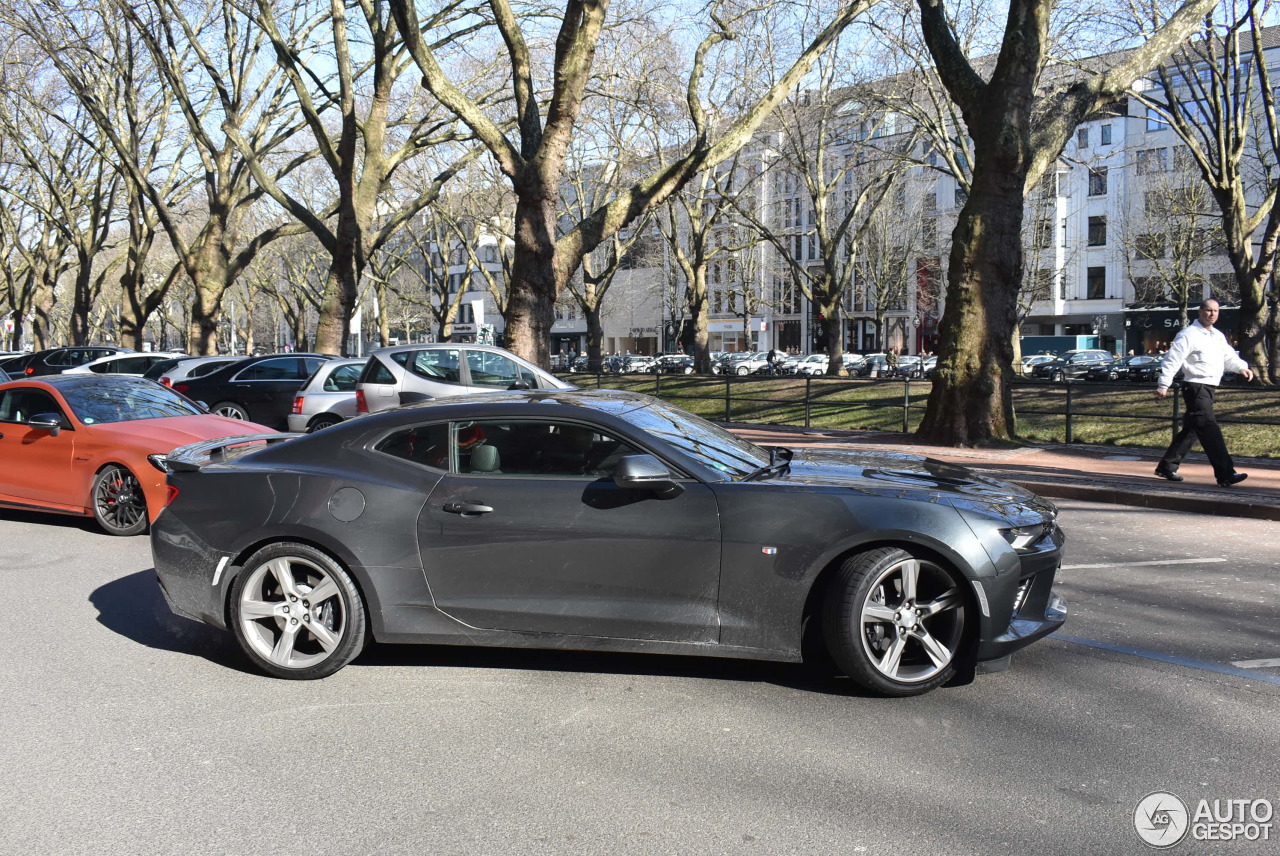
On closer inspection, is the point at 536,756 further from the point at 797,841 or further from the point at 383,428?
the point at 383,428

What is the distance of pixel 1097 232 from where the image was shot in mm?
67062

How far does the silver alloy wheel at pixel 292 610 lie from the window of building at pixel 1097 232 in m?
69.1

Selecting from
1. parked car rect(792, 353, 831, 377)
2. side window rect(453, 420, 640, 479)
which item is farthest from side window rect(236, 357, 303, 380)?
parked car rect(792, 353, 831, 377)

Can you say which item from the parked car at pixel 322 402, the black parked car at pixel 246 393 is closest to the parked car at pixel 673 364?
the black parked car at pixel 246 393

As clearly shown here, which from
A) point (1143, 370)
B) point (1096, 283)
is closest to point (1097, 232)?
point (1096, 283)

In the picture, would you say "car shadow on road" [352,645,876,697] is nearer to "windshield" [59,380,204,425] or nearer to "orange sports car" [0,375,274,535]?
"orange sports car" [0,375,274,535]

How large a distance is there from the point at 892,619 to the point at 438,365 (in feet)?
34.0

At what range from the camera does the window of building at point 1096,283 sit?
68181mm

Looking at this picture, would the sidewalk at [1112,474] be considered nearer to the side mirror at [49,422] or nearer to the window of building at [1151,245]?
the side mirror at [49,422]

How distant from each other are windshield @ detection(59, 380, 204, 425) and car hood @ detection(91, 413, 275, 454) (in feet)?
0.63

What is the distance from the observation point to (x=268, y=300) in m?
90.2

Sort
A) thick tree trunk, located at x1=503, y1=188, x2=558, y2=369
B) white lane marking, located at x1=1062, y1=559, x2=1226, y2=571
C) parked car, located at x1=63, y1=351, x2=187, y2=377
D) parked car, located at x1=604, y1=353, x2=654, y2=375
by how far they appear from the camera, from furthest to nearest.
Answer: parked car, located at x1=604, y1=353, x2=654, y2=375, parked car, located at x1=63, y1=351, x2=187, y2=377, thick tree trunk, located at x1=503, y1=188, x2=558, y2=369, white lane marking, located at x1=1062, y1=559, x2=1226, y2=571

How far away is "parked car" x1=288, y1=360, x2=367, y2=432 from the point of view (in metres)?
15.4

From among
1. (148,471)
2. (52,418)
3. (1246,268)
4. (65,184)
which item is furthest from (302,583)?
(65,184)
